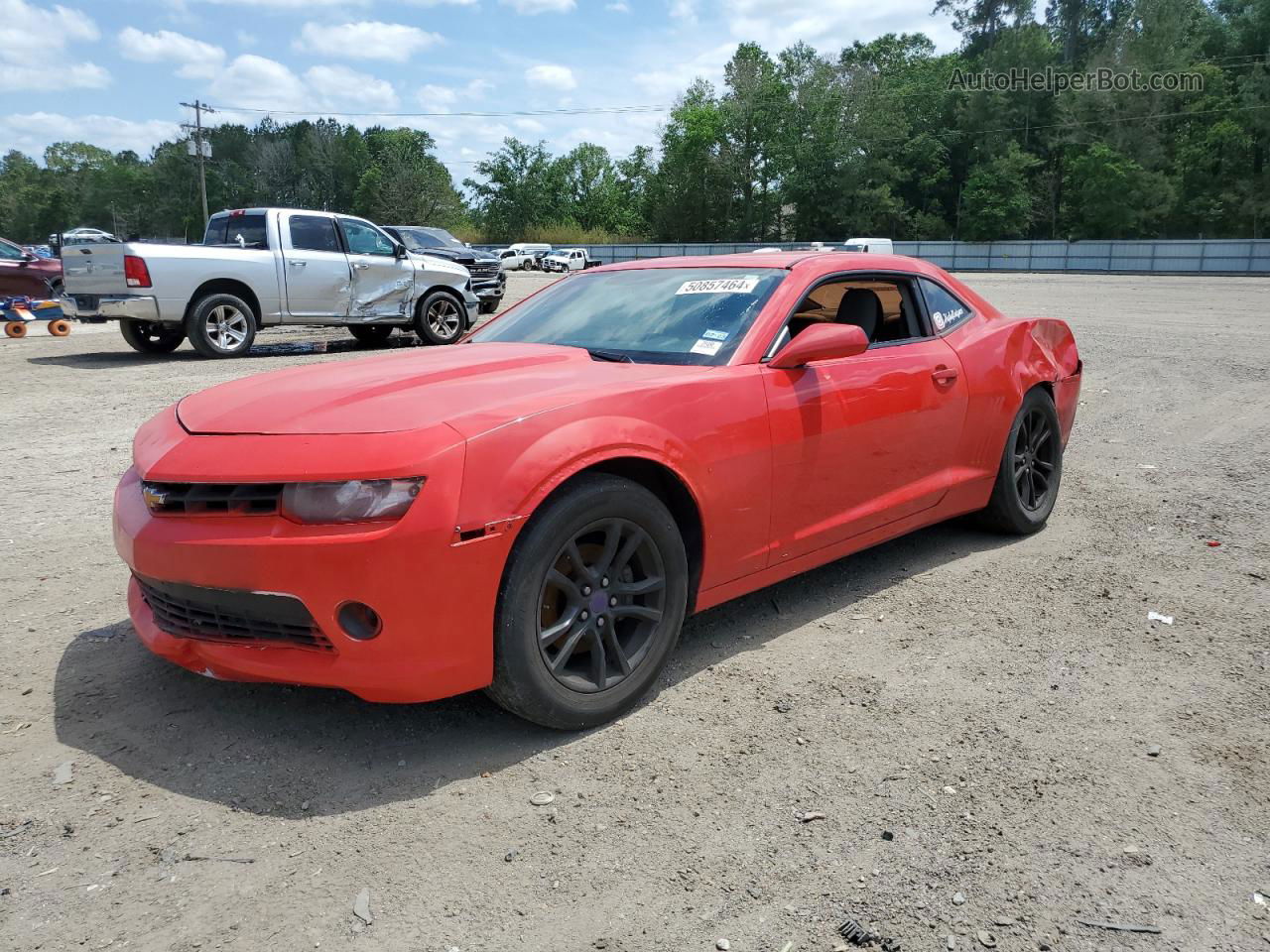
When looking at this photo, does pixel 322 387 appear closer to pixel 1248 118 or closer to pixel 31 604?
pixel 31 604

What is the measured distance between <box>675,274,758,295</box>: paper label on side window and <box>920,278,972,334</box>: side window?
115 cm

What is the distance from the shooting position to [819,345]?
355 cm

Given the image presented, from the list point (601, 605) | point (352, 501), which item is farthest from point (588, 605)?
point (352, 501)

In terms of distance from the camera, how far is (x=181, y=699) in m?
3.23

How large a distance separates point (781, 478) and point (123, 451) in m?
5.43

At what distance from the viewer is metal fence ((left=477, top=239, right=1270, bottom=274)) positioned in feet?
138

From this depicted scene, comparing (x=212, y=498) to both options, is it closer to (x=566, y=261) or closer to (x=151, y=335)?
(x=151, y=335)

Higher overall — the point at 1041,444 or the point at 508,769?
the point at 1041,444

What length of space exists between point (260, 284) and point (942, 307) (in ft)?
32.6

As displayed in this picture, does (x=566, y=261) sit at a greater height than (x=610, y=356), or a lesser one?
greater

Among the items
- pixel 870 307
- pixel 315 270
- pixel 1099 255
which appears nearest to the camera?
pixel 870 307

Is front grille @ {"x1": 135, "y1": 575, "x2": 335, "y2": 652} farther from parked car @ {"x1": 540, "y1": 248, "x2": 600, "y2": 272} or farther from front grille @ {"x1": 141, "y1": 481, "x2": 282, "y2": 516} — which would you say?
parked car @ {"x1": 540, "y1": 248, "x2": 600, "y2": 272}

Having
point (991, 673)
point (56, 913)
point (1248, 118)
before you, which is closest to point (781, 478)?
point (991, 673)

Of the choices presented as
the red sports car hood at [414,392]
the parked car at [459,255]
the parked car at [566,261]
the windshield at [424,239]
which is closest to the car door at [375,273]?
the parked car at [459,255]
